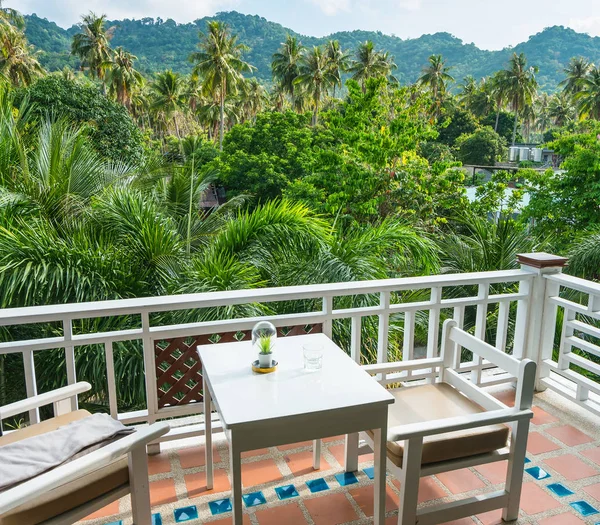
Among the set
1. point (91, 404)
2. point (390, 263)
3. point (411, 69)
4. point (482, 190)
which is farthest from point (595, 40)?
point (91, 404)

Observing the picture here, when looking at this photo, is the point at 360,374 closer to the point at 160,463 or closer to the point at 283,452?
the point at 283,452

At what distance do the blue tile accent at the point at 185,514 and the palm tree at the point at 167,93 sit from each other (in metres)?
30.3

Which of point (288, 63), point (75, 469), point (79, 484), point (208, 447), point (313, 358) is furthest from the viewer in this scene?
point (288, 63)

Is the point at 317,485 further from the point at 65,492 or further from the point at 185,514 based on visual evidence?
the point at 65,492

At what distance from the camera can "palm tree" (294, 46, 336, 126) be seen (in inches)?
1186

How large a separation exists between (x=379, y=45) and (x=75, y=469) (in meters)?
51.4

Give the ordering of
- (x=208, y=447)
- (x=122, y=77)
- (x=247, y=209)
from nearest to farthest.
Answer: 1. (x=208, y=447)
2. (x=247, y=209)
3. (x=122, y=77)

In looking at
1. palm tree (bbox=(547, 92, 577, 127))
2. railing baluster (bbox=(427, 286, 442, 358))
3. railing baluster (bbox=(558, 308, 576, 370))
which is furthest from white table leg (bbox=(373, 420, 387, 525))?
palm tree (bbox=(547, 92, 577, 127))

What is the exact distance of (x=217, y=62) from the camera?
2673 centimetres

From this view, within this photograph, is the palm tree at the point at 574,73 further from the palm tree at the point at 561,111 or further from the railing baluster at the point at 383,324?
the railing baluster at the point at 383,324

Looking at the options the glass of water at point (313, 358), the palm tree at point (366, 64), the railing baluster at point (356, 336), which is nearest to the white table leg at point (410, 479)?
the glass of water at point (313, 358)

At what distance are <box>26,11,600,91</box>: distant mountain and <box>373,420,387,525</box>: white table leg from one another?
4309 cm

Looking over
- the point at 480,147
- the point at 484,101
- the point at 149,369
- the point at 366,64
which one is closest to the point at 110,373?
the point at 149,369

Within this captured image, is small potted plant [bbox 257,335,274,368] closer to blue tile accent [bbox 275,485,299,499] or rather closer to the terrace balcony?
the terrace balcony
